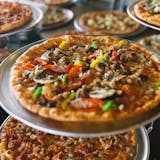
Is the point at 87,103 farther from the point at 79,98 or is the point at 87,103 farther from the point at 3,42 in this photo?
the point at 3,42

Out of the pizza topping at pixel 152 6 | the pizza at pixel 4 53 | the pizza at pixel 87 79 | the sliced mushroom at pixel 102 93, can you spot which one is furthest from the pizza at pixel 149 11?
the pizza at pixel 4 53

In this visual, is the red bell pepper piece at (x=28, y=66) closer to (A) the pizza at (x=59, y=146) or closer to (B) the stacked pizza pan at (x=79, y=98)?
(B) the stacked pizza pan at (x=79, y=98)

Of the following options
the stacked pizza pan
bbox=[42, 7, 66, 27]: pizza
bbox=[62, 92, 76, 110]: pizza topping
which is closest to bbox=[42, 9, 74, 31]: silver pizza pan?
bbox=[42, 7, 66, 27]: pizza

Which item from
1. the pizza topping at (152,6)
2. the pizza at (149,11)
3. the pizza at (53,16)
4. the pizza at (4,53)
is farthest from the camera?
the pizza at (53,16)

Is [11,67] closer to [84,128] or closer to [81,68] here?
[81,68]

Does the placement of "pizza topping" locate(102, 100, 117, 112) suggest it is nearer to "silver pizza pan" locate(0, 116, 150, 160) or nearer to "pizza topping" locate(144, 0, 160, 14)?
"silver pizza pan" locate(0, 116, 150, 160)

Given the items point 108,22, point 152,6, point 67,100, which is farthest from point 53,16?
point 67,100
